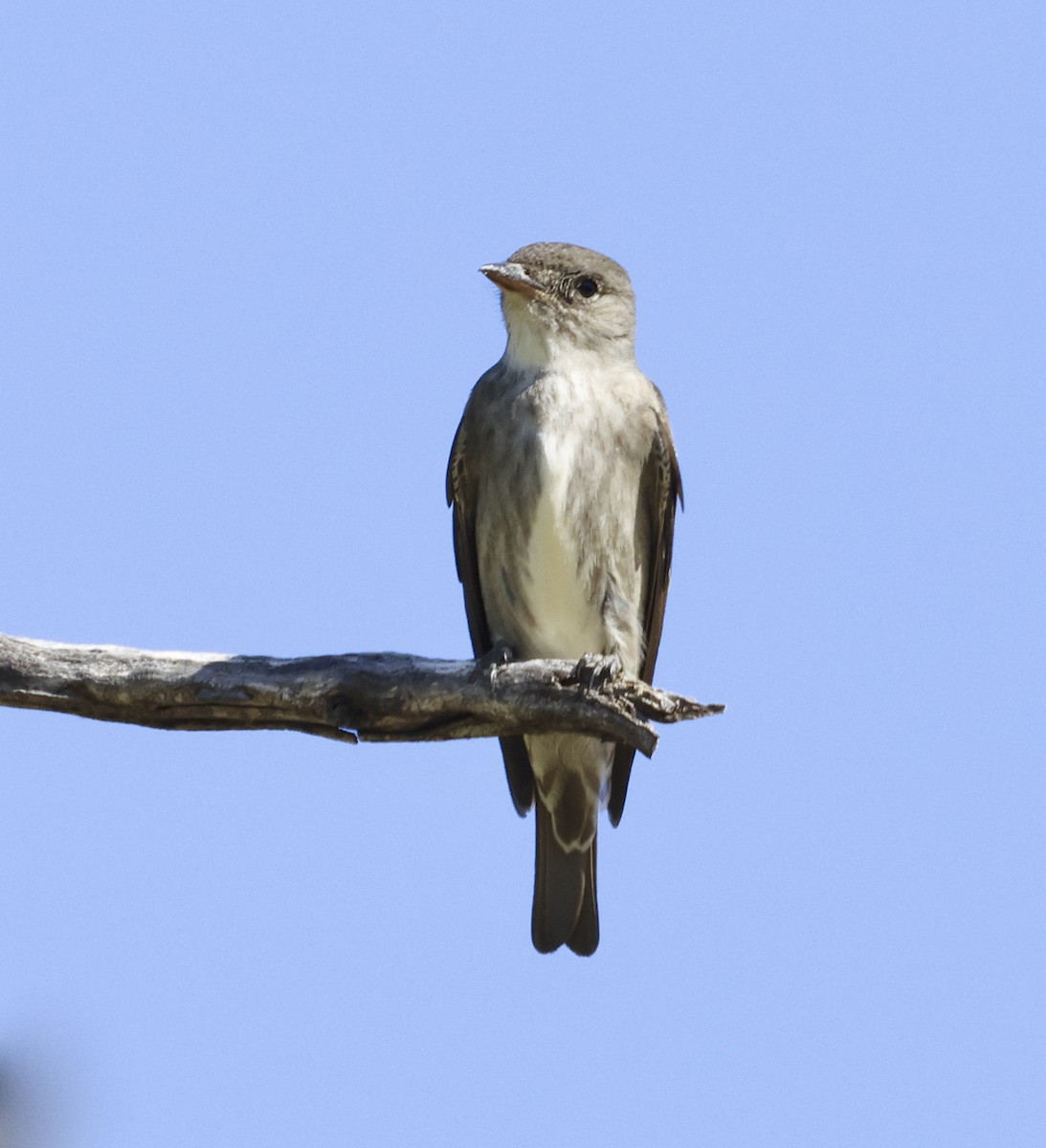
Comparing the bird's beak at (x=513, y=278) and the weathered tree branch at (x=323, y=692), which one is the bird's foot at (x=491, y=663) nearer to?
the weathered tree branch at (x=323, y=692)

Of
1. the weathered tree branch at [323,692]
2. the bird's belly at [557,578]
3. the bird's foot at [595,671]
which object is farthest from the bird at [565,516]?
the bird's foot at [595,671]

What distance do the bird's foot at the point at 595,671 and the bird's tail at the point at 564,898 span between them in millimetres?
1897

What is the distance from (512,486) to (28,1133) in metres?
5.12

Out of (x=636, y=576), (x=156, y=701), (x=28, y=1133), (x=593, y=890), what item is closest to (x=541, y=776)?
(x=593, y=890)

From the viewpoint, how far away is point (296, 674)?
5172 mm

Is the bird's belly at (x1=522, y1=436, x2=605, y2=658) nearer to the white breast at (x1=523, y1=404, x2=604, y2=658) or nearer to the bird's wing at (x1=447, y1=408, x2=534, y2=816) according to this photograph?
the white breast at (x1=523, y1=404, x2=604, y2=658)

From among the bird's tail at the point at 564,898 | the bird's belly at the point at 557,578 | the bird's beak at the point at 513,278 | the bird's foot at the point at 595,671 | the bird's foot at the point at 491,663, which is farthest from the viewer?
the bird's tail at the point at 564,898

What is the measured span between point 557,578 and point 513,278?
4.37 ft

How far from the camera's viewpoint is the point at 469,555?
21.8ft

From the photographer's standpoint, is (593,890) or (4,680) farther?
(593,890)

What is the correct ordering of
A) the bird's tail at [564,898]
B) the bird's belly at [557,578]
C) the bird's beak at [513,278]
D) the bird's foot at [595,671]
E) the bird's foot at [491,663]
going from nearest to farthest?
the bird's foot at [595,671], the bird's foot at [491,663], the bird's belly at [557,578], the bird's beak at [513,278], the bird's tail at [564,898]

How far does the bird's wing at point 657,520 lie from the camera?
21.2ft

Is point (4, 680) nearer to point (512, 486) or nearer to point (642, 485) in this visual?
point (512, 486)

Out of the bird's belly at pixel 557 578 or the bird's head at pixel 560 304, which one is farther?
the bird's head at pixel 560 304
